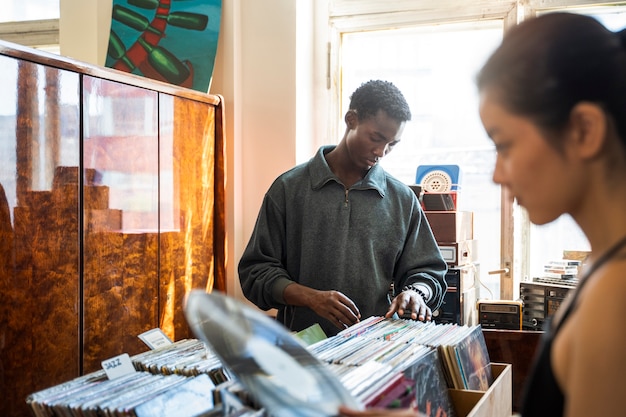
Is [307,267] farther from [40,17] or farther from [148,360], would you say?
[40,17]

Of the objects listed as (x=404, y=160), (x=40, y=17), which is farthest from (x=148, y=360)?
(x=40, y=17)

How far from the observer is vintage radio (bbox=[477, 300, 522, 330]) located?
2.76 metres

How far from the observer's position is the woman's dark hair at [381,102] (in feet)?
6.75

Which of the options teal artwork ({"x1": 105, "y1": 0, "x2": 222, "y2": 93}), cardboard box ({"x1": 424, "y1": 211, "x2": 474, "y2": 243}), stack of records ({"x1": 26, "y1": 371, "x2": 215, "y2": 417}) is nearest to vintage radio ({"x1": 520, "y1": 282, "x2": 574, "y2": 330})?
cardboard box ({"x1": 424, "y1": 211, "x2": 474, "y2": 243})

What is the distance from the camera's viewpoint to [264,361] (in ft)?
2.77

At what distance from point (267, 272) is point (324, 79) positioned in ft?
5.93

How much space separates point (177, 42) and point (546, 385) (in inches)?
118

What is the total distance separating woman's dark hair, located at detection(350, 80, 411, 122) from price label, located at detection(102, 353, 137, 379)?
3.71ft

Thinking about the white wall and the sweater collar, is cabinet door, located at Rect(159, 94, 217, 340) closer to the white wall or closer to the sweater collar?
the white wall

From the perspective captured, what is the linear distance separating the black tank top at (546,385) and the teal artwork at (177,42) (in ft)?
9.19

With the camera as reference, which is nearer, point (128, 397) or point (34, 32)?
point (128, 397)

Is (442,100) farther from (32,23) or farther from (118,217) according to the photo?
(32,23)

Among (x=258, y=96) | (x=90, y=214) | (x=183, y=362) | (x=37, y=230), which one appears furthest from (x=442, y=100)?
(x=183, y=362)

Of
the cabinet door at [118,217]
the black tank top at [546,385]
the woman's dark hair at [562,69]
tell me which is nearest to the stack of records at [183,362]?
the black tank top at [546,385]
